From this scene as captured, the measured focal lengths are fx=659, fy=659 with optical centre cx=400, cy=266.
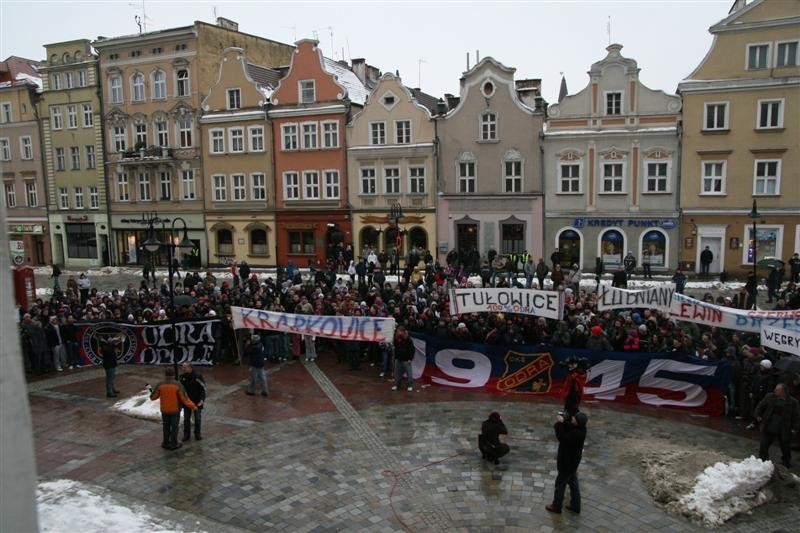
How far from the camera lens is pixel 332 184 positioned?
41.8 meters

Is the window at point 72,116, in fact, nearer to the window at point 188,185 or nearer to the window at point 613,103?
the window at point 188,185

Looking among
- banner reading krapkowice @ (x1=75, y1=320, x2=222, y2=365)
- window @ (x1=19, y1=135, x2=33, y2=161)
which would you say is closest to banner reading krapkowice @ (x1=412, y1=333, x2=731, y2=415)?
banner reading krapkowice @ (x1=75, y1=320, x2=222, y2=365)

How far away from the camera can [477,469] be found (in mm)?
12164

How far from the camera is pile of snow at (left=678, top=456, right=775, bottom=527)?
10133 mm

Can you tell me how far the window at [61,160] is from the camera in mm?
50188

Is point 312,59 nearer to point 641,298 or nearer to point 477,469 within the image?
point 641,298

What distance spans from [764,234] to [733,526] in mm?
28014

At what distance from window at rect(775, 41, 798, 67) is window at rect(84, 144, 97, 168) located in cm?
4446

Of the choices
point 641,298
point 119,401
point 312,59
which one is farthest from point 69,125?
point 641,298

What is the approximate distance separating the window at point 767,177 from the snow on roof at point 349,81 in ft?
77.3

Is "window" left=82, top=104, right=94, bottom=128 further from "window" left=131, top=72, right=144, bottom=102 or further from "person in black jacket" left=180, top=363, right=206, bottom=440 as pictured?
"person in black jacket" left=180, top=363, right=206, bottom=440

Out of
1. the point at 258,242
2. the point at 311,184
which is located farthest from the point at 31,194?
the point at 311,184

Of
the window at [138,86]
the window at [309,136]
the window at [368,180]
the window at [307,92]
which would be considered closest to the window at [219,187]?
the window at [309,136]

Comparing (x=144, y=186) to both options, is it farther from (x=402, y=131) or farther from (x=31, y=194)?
(x=402, y=131)
